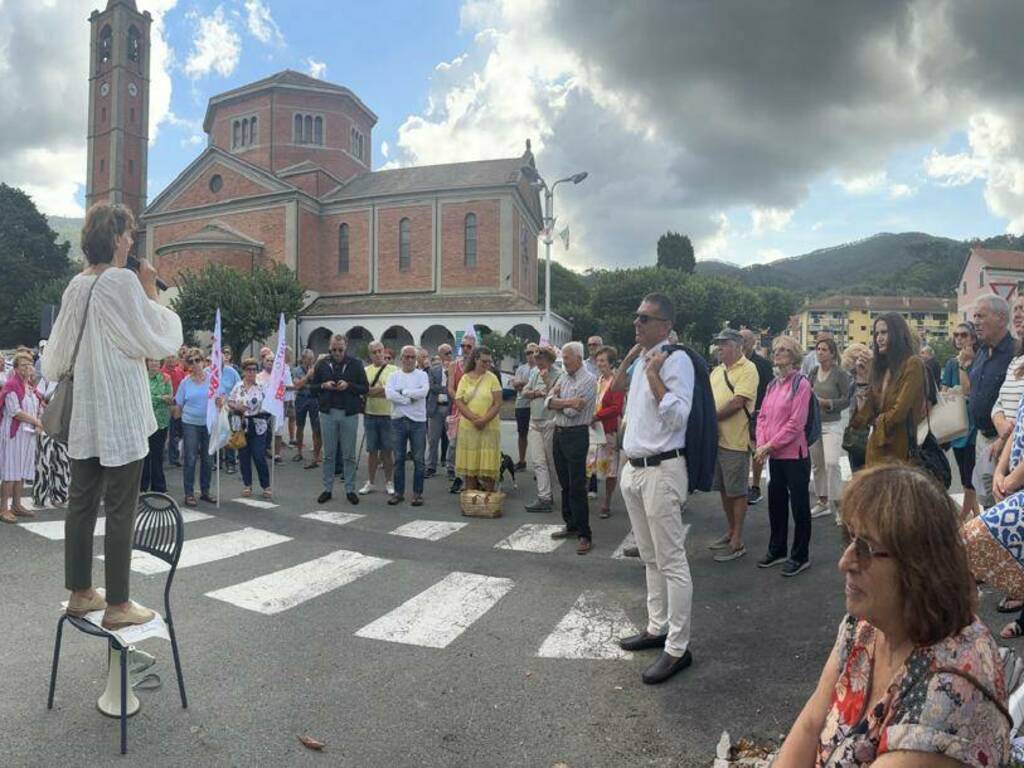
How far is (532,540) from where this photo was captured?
761 cm

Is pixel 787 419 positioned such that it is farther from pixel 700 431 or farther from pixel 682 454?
pixel 682 454

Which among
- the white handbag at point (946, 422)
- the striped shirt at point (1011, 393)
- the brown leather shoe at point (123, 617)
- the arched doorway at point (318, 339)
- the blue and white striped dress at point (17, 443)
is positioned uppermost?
the arched doorway at point (318, 339)

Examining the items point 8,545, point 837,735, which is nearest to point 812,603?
point 837,735

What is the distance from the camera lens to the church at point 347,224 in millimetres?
41406

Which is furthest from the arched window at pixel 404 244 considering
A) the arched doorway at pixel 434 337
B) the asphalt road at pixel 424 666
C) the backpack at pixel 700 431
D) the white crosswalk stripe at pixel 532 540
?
the backpack at pixel 700 431

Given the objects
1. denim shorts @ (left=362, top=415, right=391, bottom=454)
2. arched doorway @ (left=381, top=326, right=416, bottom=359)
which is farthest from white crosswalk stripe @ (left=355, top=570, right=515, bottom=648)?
arched doorway @ (left=381, top=326, right=416, bottom=359)

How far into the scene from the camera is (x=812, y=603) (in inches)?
201

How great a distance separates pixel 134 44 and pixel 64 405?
224 ft

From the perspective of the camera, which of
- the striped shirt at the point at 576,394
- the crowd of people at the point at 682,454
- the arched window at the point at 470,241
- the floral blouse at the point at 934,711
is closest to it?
the floral blouse at the point at 934,711

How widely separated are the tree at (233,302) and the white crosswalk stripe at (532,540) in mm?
30181

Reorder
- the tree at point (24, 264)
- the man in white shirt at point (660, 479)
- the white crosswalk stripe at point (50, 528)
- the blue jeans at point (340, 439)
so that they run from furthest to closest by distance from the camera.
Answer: the tree at point (24, 264)
the blue jeans at point (340, 439)
the white crosswalk stripe at point (50, 528)
the man in white shirt at point (660, 479)

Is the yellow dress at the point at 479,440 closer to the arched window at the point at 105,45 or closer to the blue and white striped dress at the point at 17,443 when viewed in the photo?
the blue and white striped dress at the point at 17,443

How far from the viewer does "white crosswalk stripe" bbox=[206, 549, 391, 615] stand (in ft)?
17.8

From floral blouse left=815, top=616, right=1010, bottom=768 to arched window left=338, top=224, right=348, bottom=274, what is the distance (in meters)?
47.1
